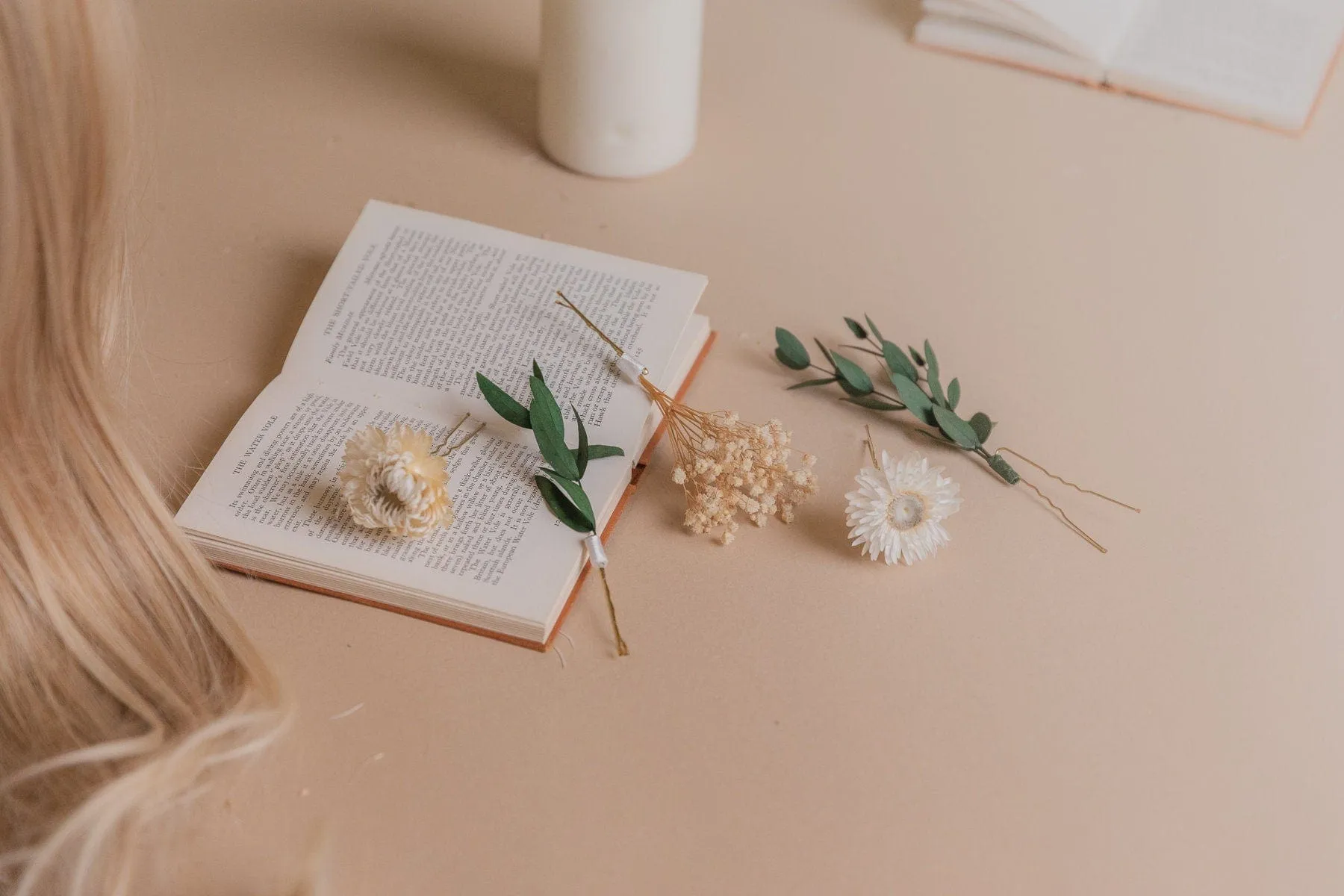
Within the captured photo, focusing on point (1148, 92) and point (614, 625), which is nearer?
point (614, 625)

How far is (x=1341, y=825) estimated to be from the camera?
75 centimetres


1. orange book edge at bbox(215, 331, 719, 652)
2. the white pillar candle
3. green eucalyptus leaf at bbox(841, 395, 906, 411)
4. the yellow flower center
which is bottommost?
orange book edge at bbox(215, 331, 719, 652)

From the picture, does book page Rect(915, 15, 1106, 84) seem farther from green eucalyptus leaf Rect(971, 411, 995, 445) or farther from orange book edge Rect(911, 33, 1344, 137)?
green eucalyptus leaf Rect(971, 411, 995, 445)

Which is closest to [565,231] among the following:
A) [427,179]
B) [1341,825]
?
[427,179]

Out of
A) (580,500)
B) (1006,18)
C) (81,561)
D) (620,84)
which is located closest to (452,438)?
(580,500)

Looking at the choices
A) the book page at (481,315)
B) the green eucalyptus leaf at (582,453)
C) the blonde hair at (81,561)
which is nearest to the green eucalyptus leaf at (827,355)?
the book page at (481,315)

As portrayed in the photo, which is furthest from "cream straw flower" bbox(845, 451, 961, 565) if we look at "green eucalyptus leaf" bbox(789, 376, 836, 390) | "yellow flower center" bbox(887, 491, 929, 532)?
"green eucalyptus leaf" bbox(789, 376, 836, 390)

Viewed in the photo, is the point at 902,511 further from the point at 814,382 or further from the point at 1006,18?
the point at 1006,18

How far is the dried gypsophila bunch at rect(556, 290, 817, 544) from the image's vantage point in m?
0.86

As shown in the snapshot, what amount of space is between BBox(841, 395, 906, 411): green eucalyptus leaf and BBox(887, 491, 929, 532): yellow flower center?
Answer: 10 cm

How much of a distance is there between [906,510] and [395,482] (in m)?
0.33

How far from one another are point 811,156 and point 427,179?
34cm

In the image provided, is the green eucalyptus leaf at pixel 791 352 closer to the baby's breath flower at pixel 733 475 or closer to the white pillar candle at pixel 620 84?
the baby's breath flower at pixel 733 475

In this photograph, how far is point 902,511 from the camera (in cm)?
86
